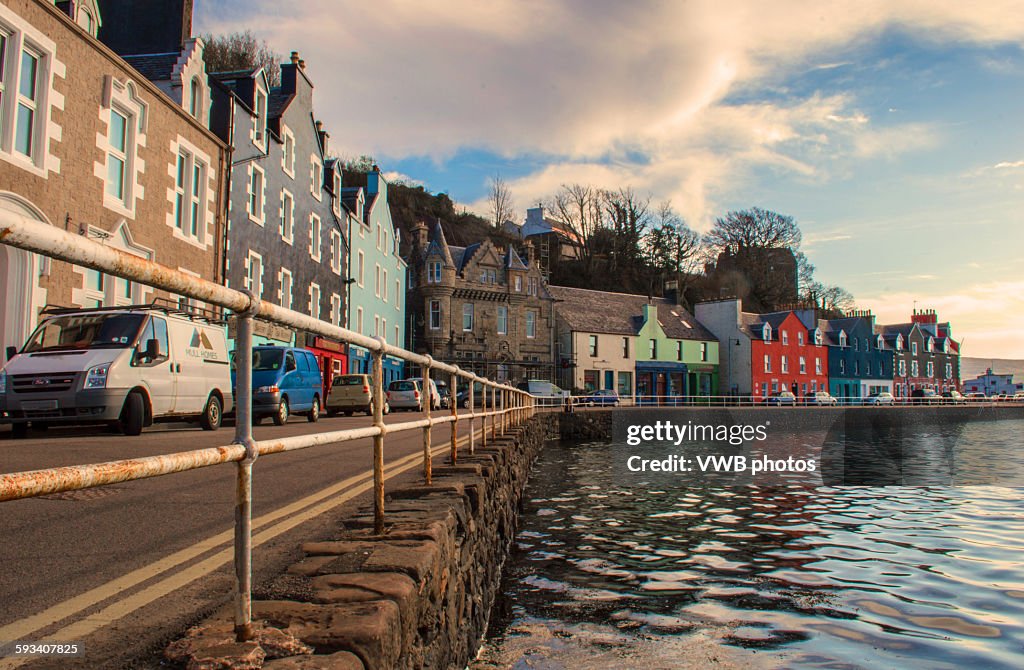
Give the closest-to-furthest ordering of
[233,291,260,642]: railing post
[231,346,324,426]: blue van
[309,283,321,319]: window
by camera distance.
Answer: [233,291,260,642]: railing post → [231,346,324,426]: blue van → [309,283,321,319]: window

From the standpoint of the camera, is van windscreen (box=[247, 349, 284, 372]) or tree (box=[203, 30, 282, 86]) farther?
tree (box=[203, 30, 282, 86])

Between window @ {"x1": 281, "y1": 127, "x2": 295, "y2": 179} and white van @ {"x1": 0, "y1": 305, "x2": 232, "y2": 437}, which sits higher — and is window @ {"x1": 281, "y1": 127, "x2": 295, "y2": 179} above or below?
above

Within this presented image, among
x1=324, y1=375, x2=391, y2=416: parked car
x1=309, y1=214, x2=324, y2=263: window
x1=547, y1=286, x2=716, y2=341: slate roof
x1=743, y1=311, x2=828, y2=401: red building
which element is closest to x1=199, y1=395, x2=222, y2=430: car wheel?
x1=324, y1=375, x2=391, y2=416: parked car

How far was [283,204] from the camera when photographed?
28.5 meters

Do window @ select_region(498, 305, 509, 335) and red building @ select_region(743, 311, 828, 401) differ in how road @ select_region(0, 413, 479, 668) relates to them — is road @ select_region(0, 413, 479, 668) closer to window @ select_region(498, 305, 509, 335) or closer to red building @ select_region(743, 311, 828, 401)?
→ window @ select_region(498, 305, 509, 335)

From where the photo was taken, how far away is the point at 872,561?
1016 centimetres

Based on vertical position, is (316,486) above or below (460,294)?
below

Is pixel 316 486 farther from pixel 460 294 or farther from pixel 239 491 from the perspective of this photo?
pixel 460 294

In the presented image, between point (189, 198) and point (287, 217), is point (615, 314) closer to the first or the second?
point (287, 217)

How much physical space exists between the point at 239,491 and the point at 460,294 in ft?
171

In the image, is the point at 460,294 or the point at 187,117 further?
the point at 460,294

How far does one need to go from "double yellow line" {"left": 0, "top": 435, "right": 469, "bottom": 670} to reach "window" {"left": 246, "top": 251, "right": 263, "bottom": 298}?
19688mm

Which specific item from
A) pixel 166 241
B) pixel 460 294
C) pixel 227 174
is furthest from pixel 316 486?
pixel 460 294

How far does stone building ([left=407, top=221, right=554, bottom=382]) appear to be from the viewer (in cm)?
5350
